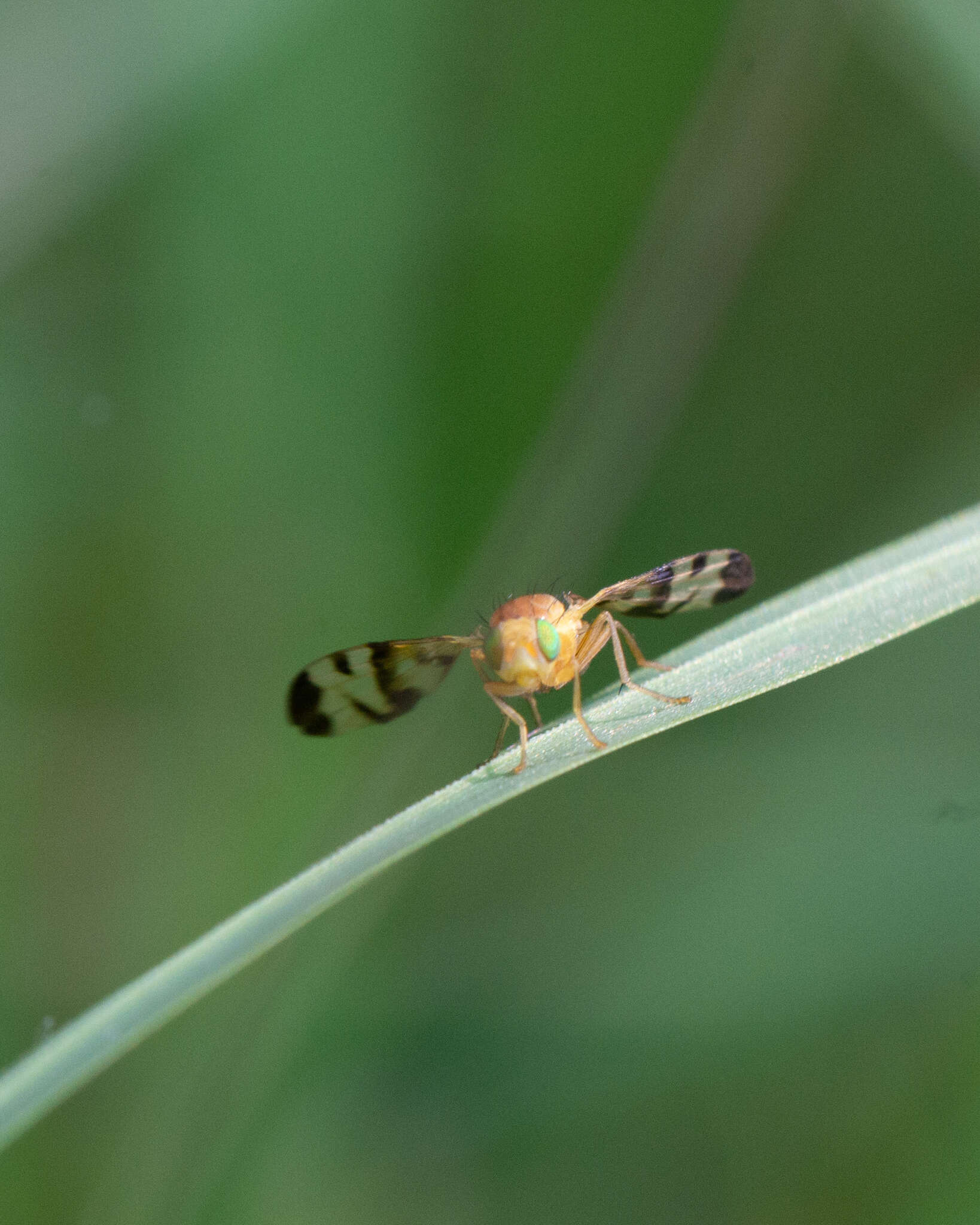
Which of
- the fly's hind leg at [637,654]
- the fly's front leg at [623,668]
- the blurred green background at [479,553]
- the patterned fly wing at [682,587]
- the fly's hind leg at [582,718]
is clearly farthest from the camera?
the patterned fly wing at [682,587]

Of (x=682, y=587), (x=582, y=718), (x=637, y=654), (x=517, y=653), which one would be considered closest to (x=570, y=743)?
(x=582, y=718)

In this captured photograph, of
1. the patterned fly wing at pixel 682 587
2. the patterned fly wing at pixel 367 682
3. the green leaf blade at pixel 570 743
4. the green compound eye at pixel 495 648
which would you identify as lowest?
the green leaf blade at pixel 570 743

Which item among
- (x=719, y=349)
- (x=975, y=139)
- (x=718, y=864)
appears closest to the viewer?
(x=718, y=864)

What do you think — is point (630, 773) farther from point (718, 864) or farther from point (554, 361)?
point (554, 361)

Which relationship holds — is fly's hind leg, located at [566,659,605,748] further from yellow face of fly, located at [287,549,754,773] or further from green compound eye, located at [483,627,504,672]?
green compound eye, located at [483,627,504,672]

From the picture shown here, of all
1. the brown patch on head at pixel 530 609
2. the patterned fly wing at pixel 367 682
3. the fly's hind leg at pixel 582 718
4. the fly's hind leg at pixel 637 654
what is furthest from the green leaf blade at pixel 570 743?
the patterned fly wing at pixel 367 682

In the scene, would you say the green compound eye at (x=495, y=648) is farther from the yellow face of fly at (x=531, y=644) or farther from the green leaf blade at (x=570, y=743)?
the green leaf blade at (x=570, y=743)

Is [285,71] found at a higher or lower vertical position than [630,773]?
higher

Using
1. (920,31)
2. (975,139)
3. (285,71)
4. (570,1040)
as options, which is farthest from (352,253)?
(570,1040)
